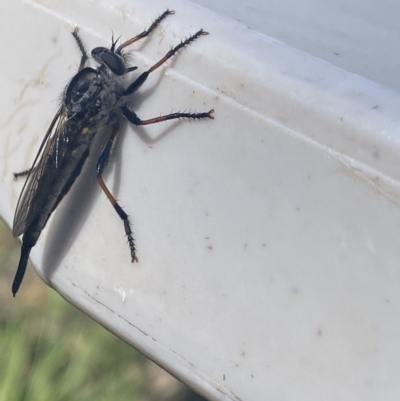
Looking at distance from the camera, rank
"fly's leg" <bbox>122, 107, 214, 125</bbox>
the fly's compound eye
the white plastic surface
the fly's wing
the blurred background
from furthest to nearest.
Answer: the blurred background < the fly's wing < the fly's compound eye < "fly's leg" <bbox>122, 107, 214, 125</bbox> < the white plastic surface

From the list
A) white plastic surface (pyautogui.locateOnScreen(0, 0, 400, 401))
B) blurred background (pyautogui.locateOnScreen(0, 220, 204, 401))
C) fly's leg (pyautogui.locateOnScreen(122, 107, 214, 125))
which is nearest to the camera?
white plastic surface (pyautogui.locateOnScreen(0, 0, 400, 401))

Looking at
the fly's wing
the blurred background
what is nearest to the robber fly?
the fly's wing

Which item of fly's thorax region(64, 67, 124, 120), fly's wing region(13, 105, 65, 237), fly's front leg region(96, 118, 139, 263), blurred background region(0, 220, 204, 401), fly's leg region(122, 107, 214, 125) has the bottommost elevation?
blurred background region(0, 220, 204, 401)

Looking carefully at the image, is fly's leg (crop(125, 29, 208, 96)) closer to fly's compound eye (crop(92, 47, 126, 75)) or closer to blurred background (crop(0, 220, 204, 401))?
fly's compound eye (crop(92, 47, 126, 75))

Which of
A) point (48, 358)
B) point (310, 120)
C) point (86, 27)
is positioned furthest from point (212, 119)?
point (48, 358)

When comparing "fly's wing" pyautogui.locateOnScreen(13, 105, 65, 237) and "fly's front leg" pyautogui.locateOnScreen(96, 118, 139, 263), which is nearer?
"fly's front leg" pyautogui.locateOnScreen(96, 118, 139, 263)

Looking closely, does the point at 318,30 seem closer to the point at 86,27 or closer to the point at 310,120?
the point at 310,120
